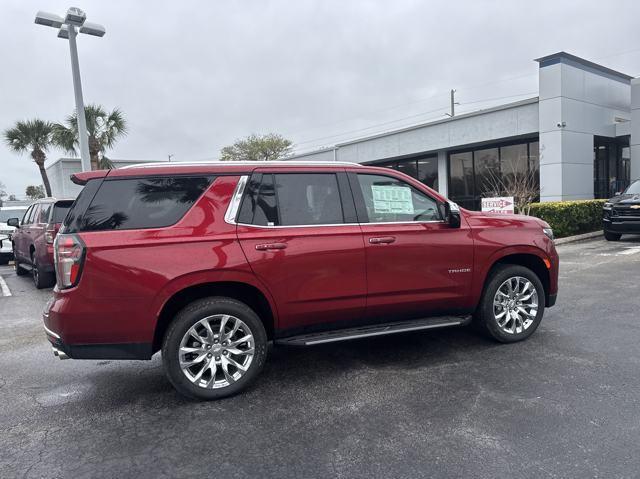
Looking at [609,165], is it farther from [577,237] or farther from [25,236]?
[25,236]

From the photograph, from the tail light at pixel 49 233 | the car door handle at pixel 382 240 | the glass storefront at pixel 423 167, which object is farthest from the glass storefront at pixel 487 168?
the tail light at pixel 49 233

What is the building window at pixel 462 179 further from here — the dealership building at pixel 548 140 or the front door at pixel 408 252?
the front door at pixel 408 252

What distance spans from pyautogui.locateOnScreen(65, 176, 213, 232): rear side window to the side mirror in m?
2.24

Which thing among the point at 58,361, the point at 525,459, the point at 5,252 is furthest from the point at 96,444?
the point at 5,252

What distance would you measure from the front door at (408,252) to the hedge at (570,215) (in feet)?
34.4

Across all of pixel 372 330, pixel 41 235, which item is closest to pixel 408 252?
pixel 372 330

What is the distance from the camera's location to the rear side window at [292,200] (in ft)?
13.3

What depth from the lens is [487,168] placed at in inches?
760

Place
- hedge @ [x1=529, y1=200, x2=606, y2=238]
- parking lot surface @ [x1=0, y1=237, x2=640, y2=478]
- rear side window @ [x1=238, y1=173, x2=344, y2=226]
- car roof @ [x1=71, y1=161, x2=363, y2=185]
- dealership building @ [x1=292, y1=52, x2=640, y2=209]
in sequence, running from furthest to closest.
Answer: dealership building @ [x1=292, y1=52, x2=640, y2=209], hedge @ [x1=529, y1=200, x2=606, y2=238], rear side window @ [x1=238, y1=173, x2=344, y2=226], car roof @ [x1=71, y1=161, x2=363, y2=185], parking lot surface @ [x1=0, y1=237, x2=640, y2=478]

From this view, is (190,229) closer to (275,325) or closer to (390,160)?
(275,325)

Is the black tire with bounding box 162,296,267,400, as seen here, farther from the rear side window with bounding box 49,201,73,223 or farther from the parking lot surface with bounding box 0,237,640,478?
the rear side window with bounding box 49,201,73,223

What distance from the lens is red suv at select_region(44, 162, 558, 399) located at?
11.9ft

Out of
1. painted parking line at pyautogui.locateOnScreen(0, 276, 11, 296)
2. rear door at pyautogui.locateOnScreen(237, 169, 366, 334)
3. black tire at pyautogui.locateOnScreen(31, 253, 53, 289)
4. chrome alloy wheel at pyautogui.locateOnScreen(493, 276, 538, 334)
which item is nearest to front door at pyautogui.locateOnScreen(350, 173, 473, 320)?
rear door at pyautogui.locateOnScreen(237, 169, 366, 334)

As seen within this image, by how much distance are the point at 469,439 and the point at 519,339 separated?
2202 mm
